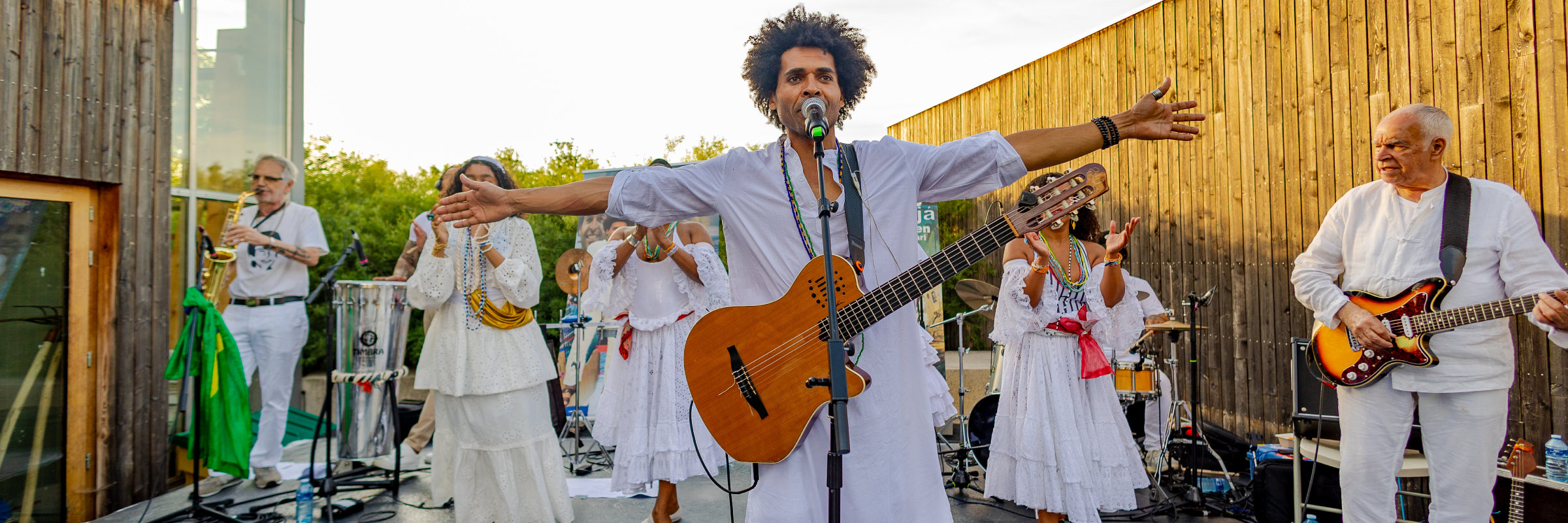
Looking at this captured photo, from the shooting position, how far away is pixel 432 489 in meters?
4.99

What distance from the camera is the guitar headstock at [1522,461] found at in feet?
13.8

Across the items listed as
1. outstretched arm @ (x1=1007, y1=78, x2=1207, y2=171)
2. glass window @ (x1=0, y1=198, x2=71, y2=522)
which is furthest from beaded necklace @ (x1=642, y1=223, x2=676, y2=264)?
glass window @ (x1=0, y1=198, x2=71, y2=522)

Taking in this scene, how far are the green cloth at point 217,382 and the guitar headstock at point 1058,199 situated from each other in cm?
500

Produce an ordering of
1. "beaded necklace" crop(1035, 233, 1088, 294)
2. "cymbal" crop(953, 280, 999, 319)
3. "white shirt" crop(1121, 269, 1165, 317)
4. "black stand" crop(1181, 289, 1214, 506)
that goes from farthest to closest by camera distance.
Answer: "cymbal" crop(953, 280, 999, 319), "white shirt" crop(1121, 269, 1165, 317), "black stand" crop(1181, 289, 1214, 506), "beaded necklace" crop(1035, 233, 1088, 294)

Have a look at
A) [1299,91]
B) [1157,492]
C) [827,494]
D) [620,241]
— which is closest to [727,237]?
[827,494]

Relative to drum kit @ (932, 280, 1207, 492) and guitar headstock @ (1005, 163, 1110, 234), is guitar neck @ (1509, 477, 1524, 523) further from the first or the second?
guitar headstock @ (1005, 163, 1110, 234)

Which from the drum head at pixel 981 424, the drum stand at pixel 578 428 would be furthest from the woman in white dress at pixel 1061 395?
the drum stand at pixel 578 428

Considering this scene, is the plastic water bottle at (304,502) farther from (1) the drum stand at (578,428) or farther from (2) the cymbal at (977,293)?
(2) the cymbal at (977,293)

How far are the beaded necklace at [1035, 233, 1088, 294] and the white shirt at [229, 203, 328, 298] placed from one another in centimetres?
519

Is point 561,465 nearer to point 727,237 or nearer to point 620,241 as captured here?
point 620,241

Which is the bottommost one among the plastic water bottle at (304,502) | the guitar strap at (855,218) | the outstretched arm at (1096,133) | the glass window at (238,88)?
the plastic water bottle at (304,502)

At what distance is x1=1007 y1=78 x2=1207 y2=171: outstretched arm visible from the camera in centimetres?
237

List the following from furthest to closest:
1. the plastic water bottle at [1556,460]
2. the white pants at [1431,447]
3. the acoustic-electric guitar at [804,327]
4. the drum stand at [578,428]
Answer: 1. the drum stand at [578,428]
2. the plastic water bottle at [1556,460]
3. the white pants at [1431,447]
4. the acoustic-electric guitar at [804,327]

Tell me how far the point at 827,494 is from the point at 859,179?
89cm
